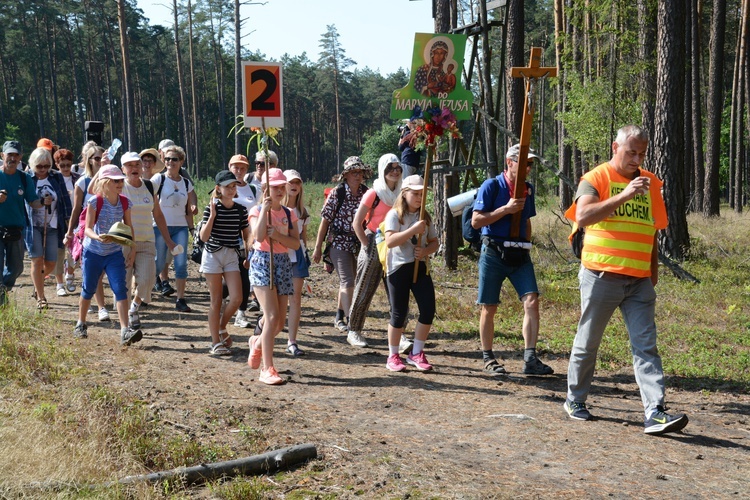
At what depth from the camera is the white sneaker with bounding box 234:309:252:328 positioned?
32.5 feet

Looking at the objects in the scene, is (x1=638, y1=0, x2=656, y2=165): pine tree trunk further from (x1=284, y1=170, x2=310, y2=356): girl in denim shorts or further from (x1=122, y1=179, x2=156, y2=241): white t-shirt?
(x1=122, y1=179, x2=156, y2=241): white t-shirt

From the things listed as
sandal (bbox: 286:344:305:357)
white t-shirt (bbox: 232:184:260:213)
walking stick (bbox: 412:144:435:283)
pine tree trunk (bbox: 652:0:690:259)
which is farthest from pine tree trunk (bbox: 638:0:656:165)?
sandal (bbox: 286:344:305:357)

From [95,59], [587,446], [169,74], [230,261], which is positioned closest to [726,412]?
[587,446]

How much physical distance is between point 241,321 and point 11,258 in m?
2.79

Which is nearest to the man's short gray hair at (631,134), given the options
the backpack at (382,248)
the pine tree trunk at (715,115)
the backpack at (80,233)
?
the backpack at (382,248)

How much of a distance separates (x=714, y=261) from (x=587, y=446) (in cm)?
967

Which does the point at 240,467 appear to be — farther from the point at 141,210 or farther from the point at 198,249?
the point at 141,210

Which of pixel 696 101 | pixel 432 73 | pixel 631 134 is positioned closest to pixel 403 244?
Answer: pixel 631 134

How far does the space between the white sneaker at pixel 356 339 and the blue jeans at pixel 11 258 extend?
4035 mm

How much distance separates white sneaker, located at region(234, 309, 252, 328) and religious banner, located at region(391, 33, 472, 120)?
3.17 m

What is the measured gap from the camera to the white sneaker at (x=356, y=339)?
8.91 meters

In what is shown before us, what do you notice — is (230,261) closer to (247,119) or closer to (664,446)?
(247,119)

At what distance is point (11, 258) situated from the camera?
9383mm

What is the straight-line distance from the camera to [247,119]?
723 centimetres
